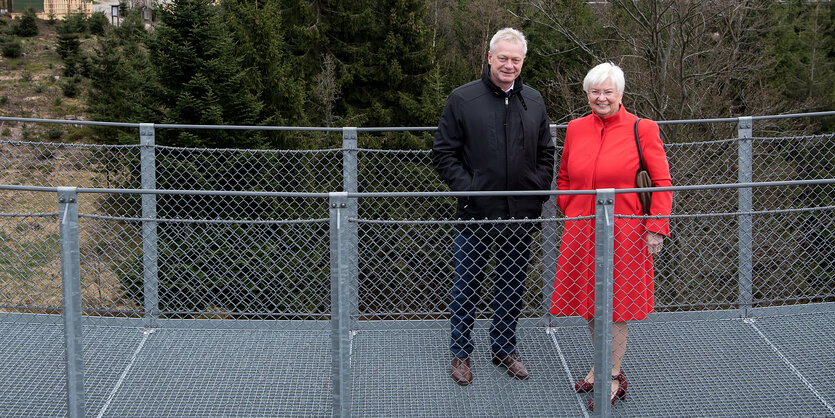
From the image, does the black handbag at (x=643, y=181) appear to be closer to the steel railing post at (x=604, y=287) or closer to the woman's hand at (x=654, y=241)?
the woman's hand at (x=654, y=241)

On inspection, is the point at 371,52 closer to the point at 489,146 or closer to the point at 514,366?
the point at 489,146

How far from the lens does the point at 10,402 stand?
3.86 meters

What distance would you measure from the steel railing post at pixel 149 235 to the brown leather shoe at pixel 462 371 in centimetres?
160

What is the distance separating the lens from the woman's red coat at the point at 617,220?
367 centimetres

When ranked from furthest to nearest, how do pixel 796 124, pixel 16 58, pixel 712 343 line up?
pixel 16 58
pixel 796 124
pixel 712 343

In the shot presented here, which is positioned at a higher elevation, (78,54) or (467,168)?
(78,54)

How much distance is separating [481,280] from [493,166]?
554 millimetres

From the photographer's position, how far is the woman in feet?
12.0

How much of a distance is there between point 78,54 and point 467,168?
2596cm

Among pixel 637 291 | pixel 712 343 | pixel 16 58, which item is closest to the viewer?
pixel 637 291

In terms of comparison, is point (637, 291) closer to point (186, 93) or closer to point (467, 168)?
point (467, 168)

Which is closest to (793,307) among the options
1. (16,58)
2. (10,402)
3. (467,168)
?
(467,168)

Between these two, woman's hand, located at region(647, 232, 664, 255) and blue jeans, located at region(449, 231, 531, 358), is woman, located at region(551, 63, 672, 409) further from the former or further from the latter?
blue jeans, located at region(449, 231, 531, 358)

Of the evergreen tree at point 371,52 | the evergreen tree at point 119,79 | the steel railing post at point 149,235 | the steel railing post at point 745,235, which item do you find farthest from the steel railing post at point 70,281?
the evergreen tree at point 371,52
